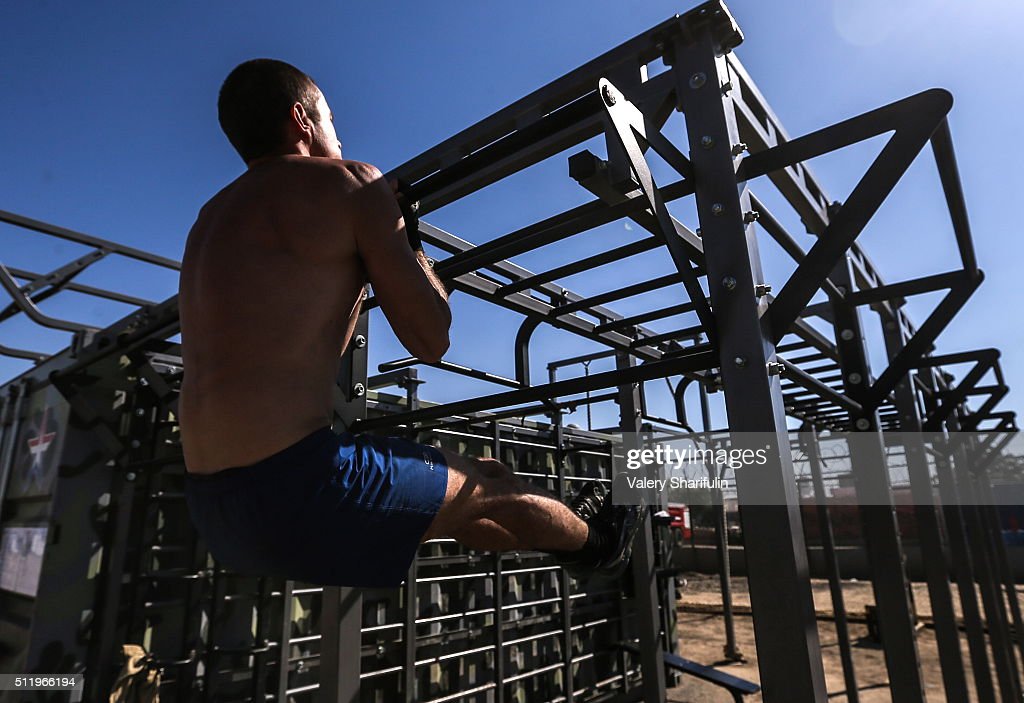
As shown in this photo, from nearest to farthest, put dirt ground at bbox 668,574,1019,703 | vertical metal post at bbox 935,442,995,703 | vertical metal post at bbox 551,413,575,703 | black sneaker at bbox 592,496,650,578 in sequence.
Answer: black sneaker at bbox 592,496,650,578 → vertical metal post at bbox 935,442,995,703 → vertical metal post at bbox 551,413,575,703 → dirt ground at bbox 668,574,1019,703

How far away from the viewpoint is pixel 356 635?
193 centimetres

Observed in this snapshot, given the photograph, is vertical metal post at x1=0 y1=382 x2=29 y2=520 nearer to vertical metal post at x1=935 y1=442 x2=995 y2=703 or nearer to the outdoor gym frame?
the outdoor gym frame

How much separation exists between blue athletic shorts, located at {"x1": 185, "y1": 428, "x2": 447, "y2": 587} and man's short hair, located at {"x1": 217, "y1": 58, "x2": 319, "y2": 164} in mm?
767

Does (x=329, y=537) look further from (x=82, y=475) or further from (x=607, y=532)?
(x=82, y=475)

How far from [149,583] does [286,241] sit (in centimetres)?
277

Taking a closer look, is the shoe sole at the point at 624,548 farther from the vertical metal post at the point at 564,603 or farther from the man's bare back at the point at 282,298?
the vertical metal post at the point at 564,603

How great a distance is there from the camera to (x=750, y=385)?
1.09 m

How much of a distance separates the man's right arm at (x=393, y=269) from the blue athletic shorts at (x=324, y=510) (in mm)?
273

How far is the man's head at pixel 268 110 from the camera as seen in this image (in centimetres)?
145

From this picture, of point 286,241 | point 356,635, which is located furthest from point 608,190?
point 356,635

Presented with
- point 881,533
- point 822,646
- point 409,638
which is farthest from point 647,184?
point 822,646

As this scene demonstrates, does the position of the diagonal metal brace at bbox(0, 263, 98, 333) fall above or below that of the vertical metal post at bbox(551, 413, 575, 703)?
A: above

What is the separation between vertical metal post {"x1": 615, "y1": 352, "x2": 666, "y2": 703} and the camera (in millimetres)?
3732

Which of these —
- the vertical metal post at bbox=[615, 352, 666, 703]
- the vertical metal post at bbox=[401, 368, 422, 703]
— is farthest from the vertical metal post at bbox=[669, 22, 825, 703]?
the vertical metal post at bbox=[401, 368, 422, 703]
